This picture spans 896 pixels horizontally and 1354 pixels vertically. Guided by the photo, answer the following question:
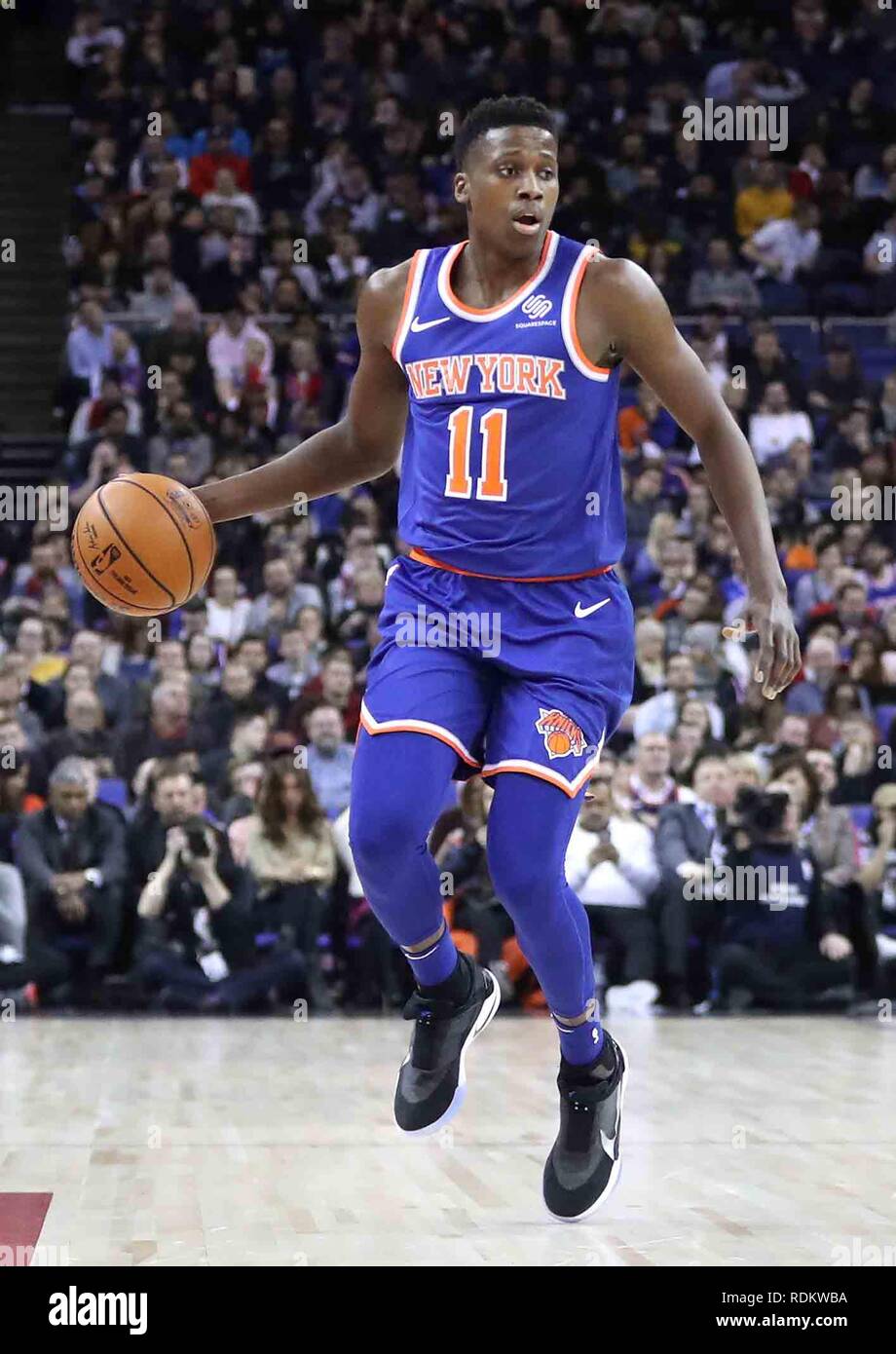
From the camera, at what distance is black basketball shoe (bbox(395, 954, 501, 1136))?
445cm

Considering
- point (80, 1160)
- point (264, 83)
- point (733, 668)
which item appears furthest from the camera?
point (264, 83)

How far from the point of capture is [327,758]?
9828 millimetres

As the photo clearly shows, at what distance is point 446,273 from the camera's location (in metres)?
4.36

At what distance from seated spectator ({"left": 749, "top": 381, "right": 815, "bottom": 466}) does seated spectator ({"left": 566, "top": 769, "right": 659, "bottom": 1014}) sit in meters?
4.17

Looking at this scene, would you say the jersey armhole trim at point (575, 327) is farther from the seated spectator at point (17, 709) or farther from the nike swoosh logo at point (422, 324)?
the seated spectator at point (17, 709)

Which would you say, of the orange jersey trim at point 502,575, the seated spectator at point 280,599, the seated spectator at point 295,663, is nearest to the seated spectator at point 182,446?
the seated spectator at point 280,599

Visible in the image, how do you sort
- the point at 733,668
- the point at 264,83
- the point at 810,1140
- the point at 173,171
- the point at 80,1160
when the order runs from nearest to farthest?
the point at 80,1160, the point at 810,1140, the point at 733,668, the point at 173,171, the point at 264,83

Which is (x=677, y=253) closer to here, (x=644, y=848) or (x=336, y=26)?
(x=336, y=26)

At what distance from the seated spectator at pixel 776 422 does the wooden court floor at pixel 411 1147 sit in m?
4.84

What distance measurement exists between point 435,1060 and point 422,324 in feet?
5.51

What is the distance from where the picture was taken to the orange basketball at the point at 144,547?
4414mm

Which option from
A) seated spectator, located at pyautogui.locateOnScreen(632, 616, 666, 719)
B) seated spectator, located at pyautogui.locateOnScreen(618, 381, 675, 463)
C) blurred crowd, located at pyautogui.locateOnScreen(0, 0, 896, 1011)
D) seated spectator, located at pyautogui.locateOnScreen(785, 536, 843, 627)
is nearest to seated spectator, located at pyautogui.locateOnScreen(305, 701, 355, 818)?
blurred crowd, located at pyautogui.locateOnScreen(0, 0, 896, 1011)
